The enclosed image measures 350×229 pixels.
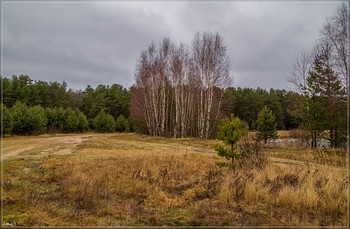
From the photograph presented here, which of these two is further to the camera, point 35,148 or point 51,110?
point 51,110

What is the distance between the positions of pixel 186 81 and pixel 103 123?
2462 cm

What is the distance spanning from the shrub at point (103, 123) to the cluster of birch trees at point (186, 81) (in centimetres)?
1610

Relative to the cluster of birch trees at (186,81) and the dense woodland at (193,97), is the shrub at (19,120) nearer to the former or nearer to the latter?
the dense woodland at (193,97)

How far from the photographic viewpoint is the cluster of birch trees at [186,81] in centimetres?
2384

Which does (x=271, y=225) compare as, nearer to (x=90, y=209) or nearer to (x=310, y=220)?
(x=310, y=220)

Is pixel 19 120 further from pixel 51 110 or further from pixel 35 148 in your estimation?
pixel 35 148

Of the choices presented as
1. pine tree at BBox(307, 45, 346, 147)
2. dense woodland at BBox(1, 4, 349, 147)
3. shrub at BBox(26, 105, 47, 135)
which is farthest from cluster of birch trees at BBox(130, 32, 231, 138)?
shrub at BBox(26, 105, 47, 135)

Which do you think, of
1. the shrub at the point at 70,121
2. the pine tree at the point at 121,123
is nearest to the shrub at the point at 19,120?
the shrub at the point at 70,121

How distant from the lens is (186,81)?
27125mm

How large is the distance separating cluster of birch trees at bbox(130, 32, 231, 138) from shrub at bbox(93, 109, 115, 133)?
1610 centimetres

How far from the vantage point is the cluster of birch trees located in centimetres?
2384

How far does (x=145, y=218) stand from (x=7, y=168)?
638 cm

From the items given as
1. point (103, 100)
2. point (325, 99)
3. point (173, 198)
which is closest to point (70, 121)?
point (103, 100)

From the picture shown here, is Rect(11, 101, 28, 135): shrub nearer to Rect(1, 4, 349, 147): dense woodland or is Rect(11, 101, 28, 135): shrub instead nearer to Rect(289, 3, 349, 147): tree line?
Rect(1, 4, 349, 147): dense woodland
